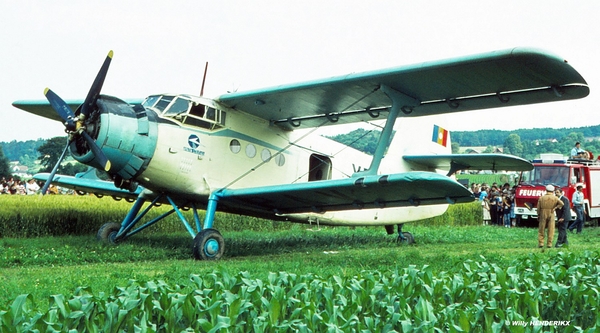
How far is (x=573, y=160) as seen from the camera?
1186 inches

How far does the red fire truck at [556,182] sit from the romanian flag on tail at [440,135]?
10.7 metres

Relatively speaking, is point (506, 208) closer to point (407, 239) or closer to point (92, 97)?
point (407, 239)

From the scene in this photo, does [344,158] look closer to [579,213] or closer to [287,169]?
[287,169]

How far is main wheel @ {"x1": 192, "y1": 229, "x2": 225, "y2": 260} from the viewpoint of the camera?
12.4m

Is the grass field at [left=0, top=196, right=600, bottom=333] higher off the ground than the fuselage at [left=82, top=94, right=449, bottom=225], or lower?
lower

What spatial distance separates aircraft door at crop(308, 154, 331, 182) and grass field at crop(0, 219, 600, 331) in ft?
5.35

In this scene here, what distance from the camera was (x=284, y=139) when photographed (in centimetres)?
1525

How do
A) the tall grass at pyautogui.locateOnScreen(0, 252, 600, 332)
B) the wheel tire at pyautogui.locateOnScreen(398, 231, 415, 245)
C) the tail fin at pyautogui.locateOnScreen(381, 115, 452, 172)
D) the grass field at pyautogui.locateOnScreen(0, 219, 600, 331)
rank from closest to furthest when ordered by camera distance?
the tall grass at pyautogui.locateOnScreen(0, 252, 600, 332), the grass field at pyautogui.locateOnScreen(0, 219, 600, 331), the tail fin at pyautogui.locateOnScreen(381, 115, 452, 172), the wheel tire at pyautogui.locateOnScreen(398, 231, 415, 245)

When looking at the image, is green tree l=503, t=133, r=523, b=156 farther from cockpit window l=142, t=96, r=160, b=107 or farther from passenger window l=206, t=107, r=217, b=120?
cockpit window l=142, t=96, r=160, b=107

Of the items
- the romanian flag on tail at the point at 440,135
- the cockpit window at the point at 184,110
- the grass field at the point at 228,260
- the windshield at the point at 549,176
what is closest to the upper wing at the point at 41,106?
the grass field at the point at 228,260

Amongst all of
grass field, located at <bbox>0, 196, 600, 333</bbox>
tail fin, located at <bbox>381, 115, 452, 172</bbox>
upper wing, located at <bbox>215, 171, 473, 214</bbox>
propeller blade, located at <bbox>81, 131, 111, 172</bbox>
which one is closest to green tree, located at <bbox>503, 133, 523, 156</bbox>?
tail fin, located at <bbox>381, 115, 452, 172</bbox>

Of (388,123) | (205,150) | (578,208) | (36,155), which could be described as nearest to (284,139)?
(205,150)

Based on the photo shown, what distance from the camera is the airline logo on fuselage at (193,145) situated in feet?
43.4

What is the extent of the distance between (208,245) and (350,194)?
2787mm
